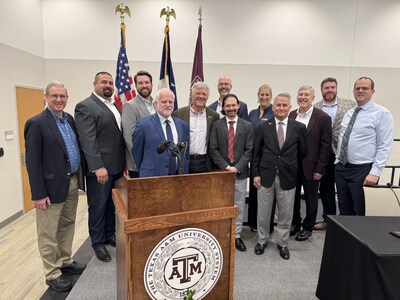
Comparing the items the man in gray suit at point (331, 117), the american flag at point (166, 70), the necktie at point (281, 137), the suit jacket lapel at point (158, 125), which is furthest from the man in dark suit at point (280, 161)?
the american flag at point (166, 70)

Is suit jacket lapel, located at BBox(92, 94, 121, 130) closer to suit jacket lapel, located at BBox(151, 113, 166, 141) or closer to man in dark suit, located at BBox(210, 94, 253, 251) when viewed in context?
suit jacket lapel, located at BBox(151, 113, 166, 141)

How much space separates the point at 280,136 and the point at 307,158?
19.4 inches

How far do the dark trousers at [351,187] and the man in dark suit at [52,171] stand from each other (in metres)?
2.52


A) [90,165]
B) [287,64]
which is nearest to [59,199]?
[90,165]

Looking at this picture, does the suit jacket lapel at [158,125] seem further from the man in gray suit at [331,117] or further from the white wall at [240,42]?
the white wall at [240,42]

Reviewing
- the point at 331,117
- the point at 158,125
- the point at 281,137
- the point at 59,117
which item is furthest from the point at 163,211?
the point at 331,117

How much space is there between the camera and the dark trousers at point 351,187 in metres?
2.61

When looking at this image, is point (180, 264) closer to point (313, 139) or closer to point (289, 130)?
point (289, 130)

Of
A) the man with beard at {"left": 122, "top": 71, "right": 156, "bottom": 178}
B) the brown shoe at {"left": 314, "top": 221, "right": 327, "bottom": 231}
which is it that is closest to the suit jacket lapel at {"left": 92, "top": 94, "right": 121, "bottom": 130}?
the man with beard at {"left": 122, "top": 71, "right": 156, "bottom": 178}

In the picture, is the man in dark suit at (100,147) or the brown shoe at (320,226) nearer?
the man in dark suit at (100,147)

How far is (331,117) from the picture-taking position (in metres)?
3.09

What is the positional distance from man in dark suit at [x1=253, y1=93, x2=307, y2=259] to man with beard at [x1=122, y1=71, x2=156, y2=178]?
45.1 inches

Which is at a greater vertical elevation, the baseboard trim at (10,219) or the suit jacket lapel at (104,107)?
the suit jacket lapel at (104,107)

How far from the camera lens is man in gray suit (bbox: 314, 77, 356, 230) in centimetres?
304
